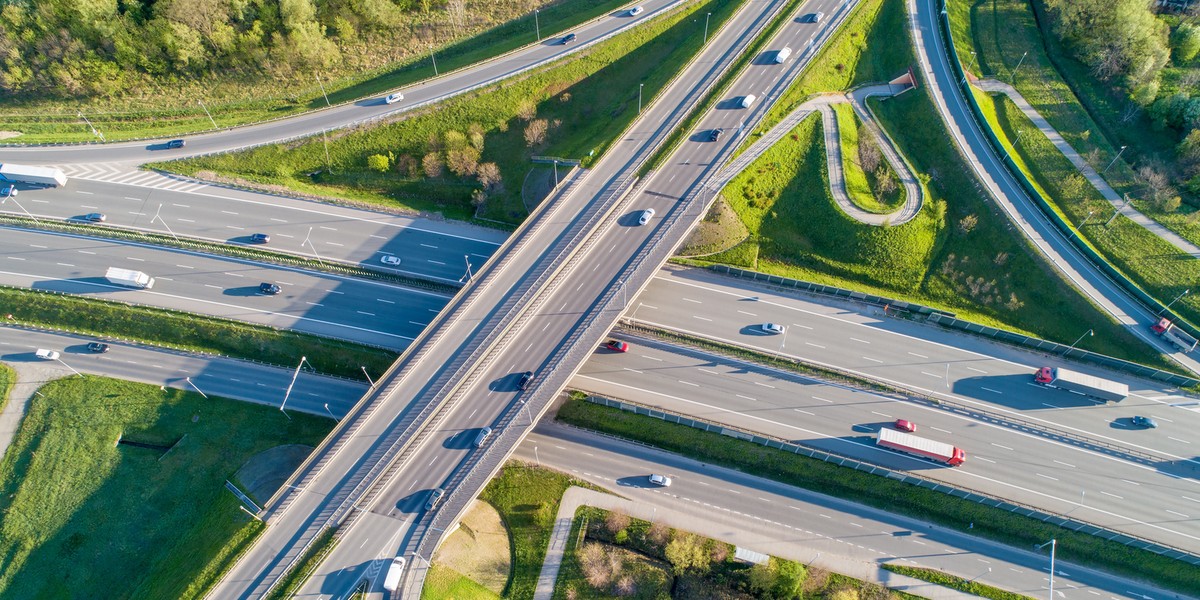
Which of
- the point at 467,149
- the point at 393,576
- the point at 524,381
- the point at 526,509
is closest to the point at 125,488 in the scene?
the point at 393,576

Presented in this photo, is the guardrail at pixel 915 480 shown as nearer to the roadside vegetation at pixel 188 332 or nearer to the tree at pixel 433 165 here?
the roadside vegetation at pixel 188 332

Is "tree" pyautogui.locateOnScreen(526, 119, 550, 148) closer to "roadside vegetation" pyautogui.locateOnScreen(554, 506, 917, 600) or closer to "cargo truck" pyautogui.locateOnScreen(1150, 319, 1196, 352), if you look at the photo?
"roadside vegetation" pyautogui.locateOnScreen(554, 506, 917, 600)

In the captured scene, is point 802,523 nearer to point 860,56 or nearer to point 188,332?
point 860,56

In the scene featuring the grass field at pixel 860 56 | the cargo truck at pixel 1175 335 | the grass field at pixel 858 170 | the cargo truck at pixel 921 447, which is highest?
the grass field at pixel 860 56

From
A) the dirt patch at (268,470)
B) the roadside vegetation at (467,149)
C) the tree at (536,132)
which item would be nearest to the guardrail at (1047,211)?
the roadside vegetation at (467,149)

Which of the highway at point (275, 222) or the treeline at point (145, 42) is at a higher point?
the treeline at point (145, 42)

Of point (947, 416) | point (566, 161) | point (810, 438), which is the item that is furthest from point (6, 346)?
point (947, 416)

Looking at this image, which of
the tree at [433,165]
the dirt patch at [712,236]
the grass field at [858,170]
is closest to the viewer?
the dirt patch at [712,236]
